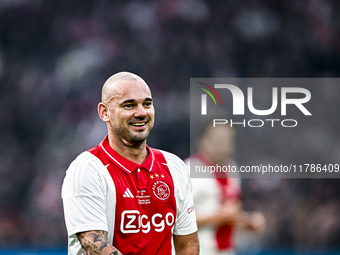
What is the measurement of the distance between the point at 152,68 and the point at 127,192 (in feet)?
8.16

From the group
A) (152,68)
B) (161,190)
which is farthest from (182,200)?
(152,68)

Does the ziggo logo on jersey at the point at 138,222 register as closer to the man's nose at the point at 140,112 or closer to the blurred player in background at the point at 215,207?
the man's nose at the point at 140,112

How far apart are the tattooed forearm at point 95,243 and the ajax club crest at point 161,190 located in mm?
270

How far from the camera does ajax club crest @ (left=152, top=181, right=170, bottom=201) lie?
1.56m

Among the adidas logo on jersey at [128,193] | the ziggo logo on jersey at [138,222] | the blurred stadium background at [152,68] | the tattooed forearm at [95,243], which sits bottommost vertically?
the tattooed forearm at [95,243]

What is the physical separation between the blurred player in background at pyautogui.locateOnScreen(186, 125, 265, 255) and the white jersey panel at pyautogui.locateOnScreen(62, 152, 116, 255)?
4.00 feet

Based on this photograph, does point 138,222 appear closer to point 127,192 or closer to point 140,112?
point 127,192

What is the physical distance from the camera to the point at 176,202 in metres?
1.62

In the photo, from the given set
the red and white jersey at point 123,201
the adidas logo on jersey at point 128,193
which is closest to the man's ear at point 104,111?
the red and white jersey at point 123,201

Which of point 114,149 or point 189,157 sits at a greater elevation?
point 189,157

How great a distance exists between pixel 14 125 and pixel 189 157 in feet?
5.69

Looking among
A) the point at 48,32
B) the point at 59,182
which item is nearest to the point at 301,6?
the point at 48,32

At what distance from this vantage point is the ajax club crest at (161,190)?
61.4 inches

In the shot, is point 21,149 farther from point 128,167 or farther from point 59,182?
point 128,167
